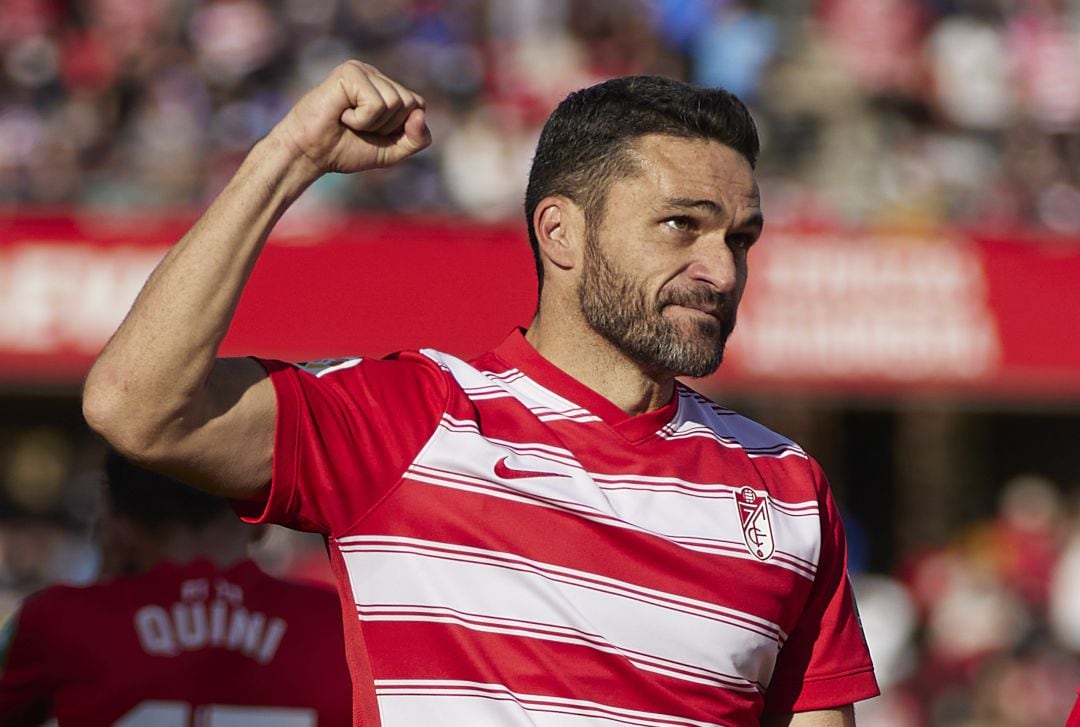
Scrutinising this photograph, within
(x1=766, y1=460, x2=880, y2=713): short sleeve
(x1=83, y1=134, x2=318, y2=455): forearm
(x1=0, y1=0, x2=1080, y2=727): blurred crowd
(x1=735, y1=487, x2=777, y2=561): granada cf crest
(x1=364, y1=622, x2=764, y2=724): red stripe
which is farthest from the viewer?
(x1=0, y1=0, x2=1080, y2=727): blurred crowd

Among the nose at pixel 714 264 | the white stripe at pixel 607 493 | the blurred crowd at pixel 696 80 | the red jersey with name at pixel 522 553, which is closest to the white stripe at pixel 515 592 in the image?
the red jersey with name at pixel 522 553

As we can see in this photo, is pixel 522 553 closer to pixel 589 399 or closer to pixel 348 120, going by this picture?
pixel 589 399

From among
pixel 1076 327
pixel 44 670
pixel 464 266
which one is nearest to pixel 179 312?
pixel 44 670

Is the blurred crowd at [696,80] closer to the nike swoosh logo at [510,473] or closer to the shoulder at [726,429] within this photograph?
the shoulder at [726,429]

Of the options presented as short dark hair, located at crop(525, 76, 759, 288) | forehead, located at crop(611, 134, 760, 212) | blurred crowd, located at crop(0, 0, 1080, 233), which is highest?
blurred crowd, located at crop(0, 0, 1080, 233)

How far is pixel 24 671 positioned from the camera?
3.54 m

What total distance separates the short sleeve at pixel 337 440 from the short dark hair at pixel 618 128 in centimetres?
50

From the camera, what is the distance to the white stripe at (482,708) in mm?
2512

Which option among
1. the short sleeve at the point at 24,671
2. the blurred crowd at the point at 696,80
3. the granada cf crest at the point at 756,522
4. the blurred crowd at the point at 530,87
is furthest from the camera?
the blurred crowd at the point at 530,87

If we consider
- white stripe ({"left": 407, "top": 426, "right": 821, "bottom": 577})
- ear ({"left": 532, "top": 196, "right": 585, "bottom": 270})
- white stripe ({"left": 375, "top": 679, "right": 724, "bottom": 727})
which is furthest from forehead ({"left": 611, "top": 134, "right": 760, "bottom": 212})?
white stripe ({"left": 375, "top": 679, "right": 724, "bottom": 727})

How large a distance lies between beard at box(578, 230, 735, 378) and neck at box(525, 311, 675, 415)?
3 cm

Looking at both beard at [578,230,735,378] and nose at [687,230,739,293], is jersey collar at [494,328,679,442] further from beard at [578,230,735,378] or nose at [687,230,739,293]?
nose at [687,230,739,293]

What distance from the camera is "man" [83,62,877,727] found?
2.42 metres

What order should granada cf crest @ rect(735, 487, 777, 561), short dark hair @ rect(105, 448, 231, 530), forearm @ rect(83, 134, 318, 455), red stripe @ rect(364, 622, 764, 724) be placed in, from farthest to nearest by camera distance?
short dark hair @ rect(105, 448, 231, 530) → granada cf crest @ rect(735, 487, 777, 561) → red stripe @ rect(364, 622, 764, 724) → forearm @ rect(83, 134, 318, 455)
